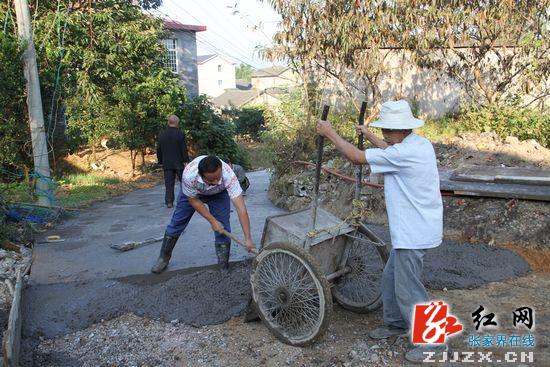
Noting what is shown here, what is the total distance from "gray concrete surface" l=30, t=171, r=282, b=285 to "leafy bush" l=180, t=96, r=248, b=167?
5.82m

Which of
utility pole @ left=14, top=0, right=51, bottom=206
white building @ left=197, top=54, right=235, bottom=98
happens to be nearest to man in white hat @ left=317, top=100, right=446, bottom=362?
utility pole @ left=14, top=0, right=51, bottom=206

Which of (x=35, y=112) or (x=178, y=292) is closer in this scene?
(x=178, y=292)

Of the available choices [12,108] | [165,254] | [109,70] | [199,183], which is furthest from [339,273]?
[109,70]

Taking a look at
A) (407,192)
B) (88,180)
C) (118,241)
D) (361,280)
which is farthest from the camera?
(88,180)

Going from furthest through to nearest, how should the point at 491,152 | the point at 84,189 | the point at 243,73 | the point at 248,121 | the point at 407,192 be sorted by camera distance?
the point at 243,73, the point at 248,121, the point at 84,189, the point at 491,152, the point at 407,192

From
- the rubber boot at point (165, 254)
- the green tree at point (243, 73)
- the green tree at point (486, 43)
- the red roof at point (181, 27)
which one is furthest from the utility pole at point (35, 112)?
the green tree at point (243, 73)

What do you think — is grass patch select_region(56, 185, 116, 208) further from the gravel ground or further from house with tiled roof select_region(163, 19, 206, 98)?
house with tiled roof select_region(163, 19, 206, 98)

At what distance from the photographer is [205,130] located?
50.2 feet

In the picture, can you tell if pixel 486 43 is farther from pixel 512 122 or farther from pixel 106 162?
pixel 106 162

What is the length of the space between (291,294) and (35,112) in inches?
260

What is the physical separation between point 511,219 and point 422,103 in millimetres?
9189

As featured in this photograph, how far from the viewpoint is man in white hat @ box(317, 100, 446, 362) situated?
3.08m

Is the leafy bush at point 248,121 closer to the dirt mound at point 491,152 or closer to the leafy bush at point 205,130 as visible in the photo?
the leafy bush at point 205,130

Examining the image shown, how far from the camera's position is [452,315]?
382cm
